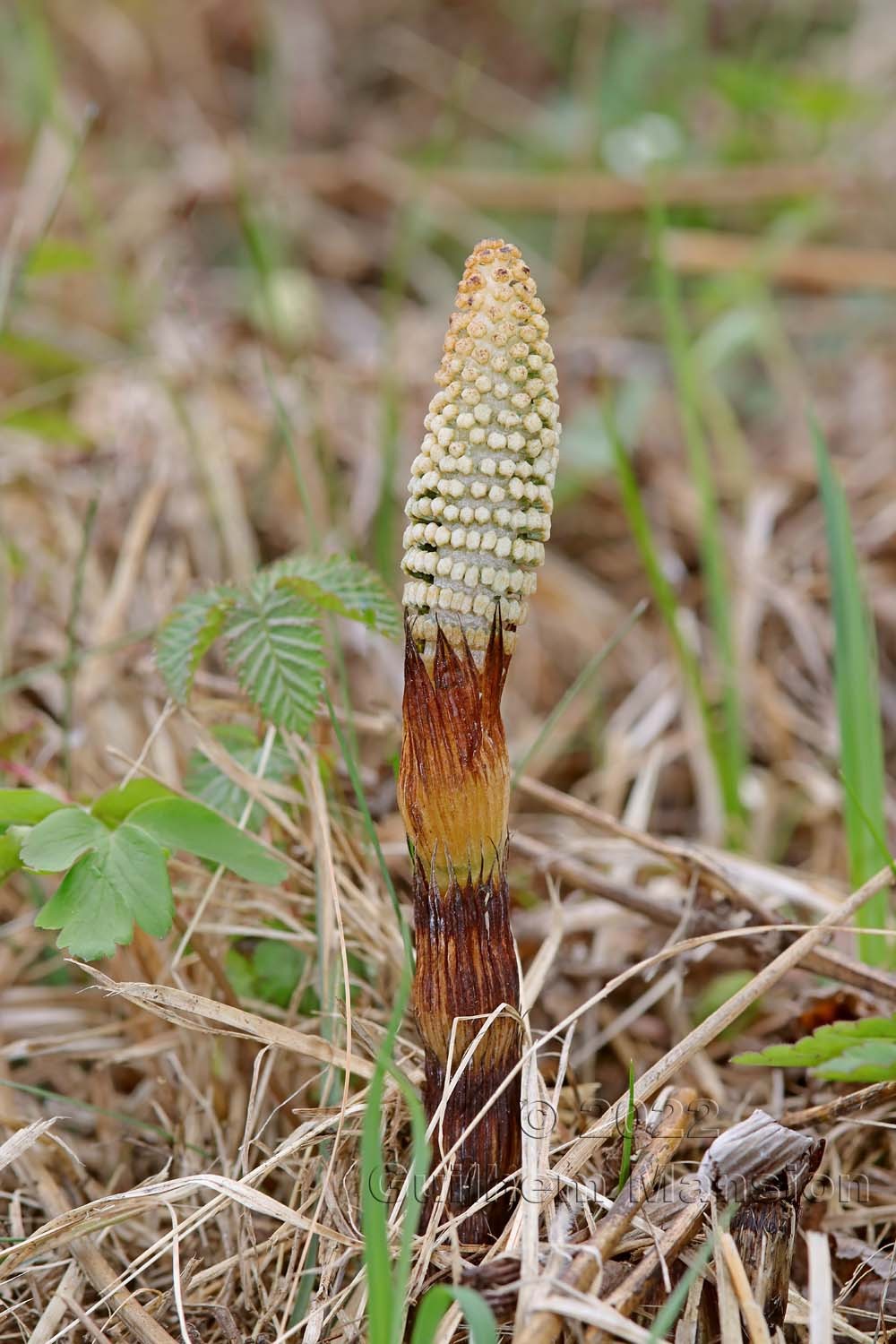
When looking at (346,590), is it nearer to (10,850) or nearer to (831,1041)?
(10,850)

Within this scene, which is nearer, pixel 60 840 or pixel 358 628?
pixel 60 840

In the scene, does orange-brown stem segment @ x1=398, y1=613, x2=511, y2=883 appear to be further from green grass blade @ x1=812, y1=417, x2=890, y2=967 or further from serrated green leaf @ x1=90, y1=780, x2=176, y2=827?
green grass blade @ x1=812, y1=417, x2=890, y2=967

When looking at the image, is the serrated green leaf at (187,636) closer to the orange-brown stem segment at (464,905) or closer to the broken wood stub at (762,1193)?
the orange-brown stem segment at (464,905)

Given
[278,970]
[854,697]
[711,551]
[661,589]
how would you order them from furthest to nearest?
1. [711,551]
2. [661,589]
3. [854,697]
4. [278,970]

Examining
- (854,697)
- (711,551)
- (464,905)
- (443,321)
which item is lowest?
(464,905)

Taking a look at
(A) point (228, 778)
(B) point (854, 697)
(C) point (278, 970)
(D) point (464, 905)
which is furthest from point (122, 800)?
(B) point (854, 697)

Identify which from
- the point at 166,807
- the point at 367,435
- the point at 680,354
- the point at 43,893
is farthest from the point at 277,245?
the point at 166,807
